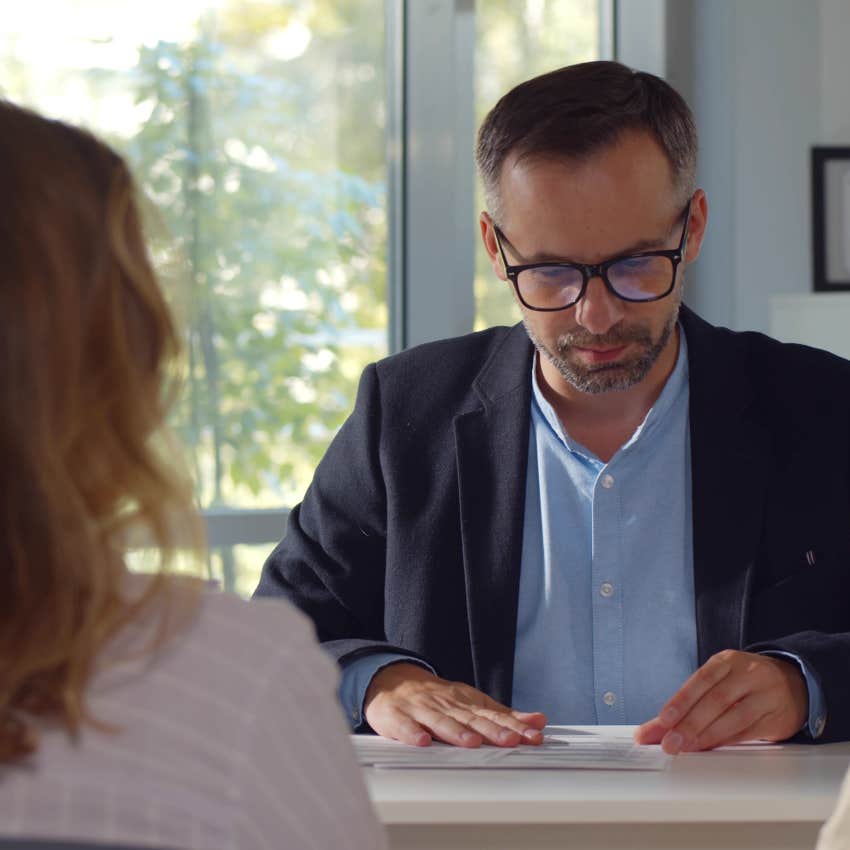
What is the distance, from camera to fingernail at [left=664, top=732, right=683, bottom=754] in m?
1.43

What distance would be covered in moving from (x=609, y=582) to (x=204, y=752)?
1227 mm

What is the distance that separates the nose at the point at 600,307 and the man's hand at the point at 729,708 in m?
0.51

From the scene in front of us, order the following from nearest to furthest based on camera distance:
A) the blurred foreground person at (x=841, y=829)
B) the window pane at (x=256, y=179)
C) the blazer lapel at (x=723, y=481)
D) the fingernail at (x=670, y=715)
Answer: the blurred foreground person at (x=841, y=829) < the fingernail at (x=670, y=715) < the blazer lapel at (x=723, y=481) < the window pane at (x=256, y=179)

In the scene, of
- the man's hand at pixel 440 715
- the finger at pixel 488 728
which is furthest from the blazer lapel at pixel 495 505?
Result: the finger at pixel 488 728

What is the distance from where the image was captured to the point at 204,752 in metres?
0.70

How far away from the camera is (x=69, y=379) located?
736 mm

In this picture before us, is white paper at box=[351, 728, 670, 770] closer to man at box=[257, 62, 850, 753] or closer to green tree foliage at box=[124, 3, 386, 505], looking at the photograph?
man at box=[257, 62, 850, 753]

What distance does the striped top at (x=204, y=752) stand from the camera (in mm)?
682

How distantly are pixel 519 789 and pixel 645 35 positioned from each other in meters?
2.71

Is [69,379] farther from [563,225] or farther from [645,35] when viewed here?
[645,35]

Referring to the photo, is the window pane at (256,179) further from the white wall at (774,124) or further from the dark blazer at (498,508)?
the dark blazer at (498,508)

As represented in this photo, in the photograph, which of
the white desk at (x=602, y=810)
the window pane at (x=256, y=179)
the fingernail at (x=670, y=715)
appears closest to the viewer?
the white desk at (x=602, y=810)

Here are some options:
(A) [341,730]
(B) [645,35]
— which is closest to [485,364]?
(A) [341,730]

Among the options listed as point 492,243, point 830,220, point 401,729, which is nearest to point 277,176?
point 830,220
